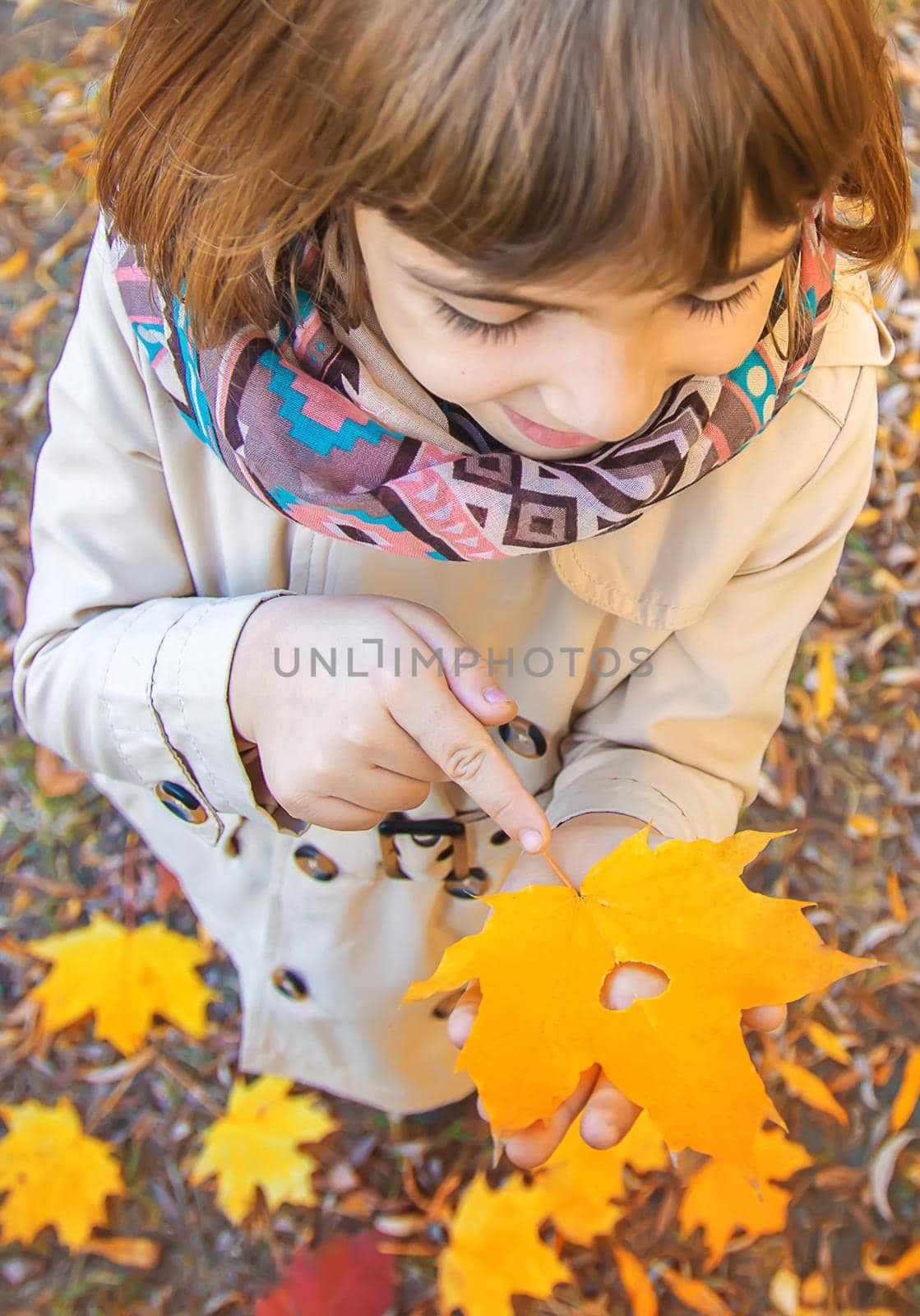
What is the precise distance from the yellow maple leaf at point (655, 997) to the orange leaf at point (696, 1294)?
3.71 ft

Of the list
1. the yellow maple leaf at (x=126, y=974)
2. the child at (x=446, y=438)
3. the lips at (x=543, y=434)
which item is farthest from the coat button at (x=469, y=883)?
the yellow maple leaf at (x=126, y=974)

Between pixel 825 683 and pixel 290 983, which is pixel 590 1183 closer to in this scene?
pixel 290 983

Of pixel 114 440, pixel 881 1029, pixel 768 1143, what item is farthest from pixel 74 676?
pixel 881 1029

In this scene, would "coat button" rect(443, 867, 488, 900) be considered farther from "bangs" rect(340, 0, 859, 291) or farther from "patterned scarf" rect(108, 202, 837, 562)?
"bangs" rect(340, 0, 859, 291)

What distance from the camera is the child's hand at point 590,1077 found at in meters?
0.88

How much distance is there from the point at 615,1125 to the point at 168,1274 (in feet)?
3.86

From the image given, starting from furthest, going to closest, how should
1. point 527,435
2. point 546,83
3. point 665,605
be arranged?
point 665,605 < point 527,435 < point 546,83

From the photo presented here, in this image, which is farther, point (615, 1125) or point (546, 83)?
point (615, 1125)

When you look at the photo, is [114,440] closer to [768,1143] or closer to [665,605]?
[665,605]

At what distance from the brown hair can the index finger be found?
377 mm

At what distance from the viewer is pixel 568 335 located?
26.6 inches

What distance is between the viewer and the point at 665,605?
1.07 meters

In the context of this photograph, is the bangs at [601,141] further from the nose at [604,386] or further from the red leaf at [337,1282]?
the red leaf at [337,1282]

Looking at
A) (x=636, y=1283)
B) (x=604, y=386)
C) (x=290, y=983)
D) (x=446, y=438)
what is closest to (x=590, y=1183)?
(x=636, y=1283)
